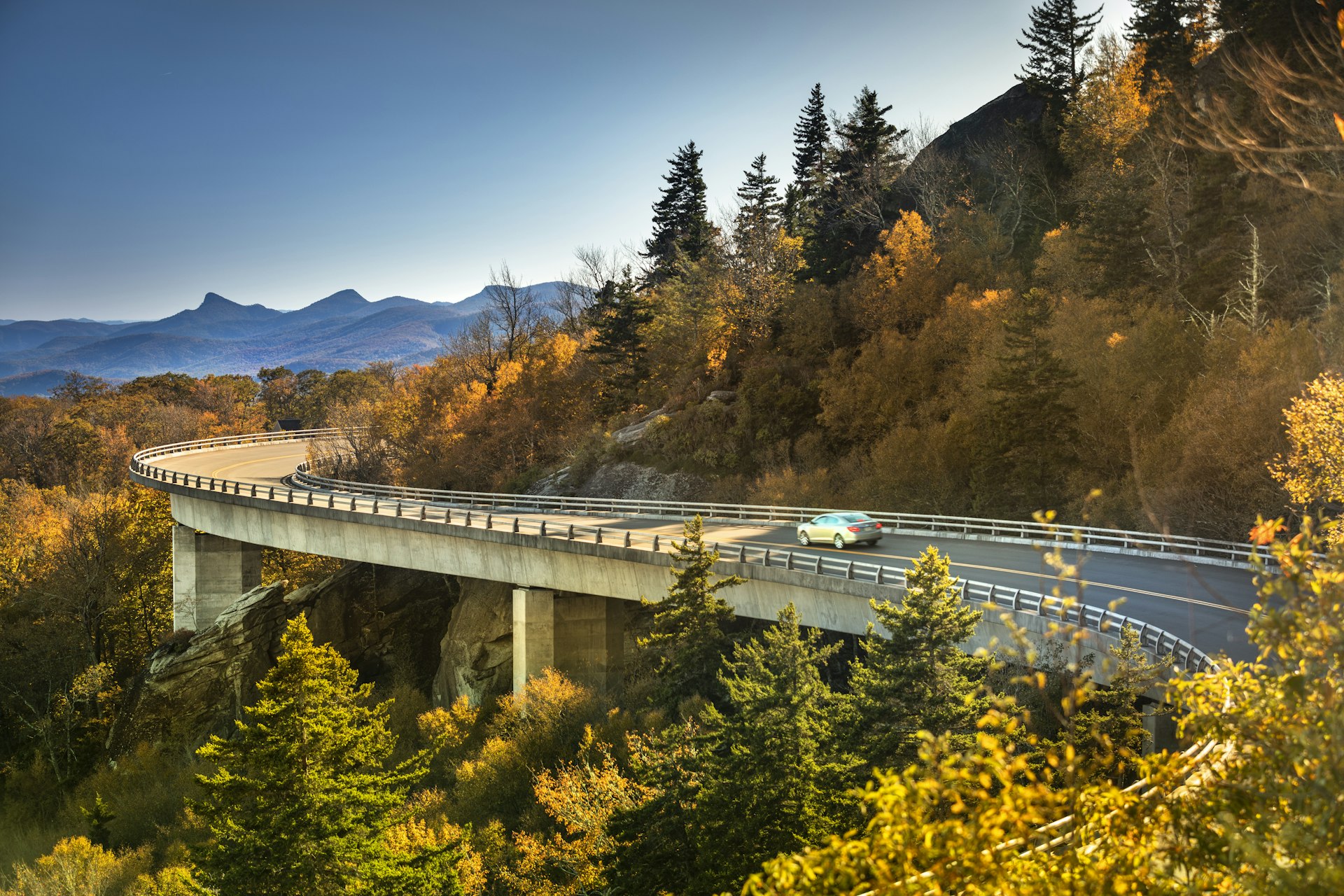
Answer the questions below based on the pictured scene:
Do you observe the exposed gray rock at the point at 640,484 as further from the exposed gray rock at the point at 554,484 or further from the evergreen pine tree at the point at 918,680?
the evergreen pine tree at the point at 918,680

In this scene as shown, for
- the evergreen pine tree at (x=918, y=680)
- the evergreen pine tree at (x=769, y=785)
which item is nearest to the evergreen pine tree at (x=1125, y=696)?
the evergreen pine tree at (x=918, y=680)

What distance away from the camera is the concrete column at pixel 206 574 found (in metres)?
47.1

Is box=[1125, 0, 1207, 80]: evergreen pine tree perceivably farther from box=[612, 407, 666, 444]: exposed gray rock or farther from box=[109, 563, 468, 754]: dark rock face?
box=[109, 563, 468, 754]: dark rock face

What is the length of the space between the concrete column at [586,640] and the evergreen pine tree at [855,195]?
33.5m

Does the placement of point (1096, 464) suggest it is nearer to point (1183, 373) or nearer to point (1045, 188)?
point (1183, 373)

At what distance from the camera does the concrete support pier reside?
1233 inches

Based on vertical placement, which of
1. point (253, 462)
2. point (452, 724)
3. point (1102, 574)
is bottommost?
point (452, 724)

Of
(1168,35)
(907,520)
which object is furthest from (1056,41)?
(907,520)

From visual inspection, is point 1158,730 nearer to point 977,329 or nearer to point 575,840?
point 575,840

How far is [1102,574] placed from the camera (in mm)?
23094

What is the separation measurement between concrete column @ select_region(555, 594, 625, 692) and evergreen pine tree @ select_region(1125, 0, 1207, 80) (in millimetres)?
46055

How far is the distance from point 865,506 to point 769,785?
2673 cm

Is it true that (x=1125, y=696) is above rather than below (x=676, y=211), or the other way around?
below

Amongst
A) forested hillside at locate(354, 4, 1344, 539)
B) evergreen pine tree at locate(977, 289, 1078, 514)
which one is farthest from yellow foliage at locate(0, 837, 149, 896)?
evergreen pine tree at locate(977, 289, 1078, 514)
